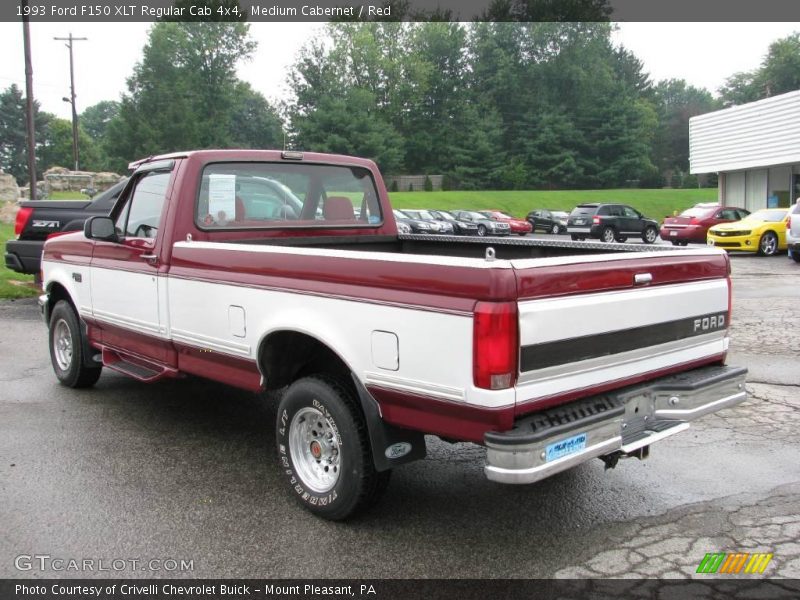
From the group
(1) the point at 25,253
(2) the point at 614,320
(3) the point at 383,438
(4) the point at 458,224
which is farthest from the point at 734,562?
(4) the point at 458,224

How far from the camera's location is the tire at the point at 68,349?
6508 mm

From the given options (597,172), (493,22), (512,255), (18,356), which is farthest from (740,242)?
(493,22)

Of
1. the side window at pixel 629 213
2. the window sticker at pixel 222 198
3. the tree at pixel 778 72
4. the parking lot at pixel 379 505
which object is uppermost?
the tree at pixel 778 72

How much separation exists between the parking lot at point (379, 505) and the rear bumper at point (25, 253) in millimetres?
5709

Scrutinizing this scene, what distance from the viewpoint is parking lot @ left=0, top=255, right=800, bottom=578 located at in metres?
3.60

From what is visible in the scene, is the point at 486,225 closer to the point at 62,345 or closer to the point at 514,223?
the point at 514,223

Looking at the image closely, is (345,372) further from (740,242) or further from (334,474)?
(740,242)

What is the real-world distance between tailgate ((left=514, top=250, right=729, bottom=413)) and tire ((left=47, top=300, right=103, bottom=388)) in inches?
185

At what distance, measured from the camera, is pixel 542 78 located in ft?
287

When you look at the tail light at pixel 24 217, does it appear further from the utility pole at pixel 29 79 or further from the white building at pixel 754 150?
the white building at pixel 754 150

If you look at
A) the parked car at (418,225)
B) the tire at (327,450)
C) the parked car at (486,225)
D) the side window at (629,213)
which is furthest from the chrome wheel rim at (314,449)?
the parked car at (486,225)

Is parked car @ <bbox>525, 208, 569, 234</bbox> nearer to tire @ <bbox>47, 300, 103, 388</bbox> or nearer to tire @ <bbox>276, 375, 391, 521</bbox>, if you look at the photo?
tire @ <bbox>47, 300, 103, 388</bbox>

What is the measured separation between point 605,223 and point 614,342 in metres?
28.3
